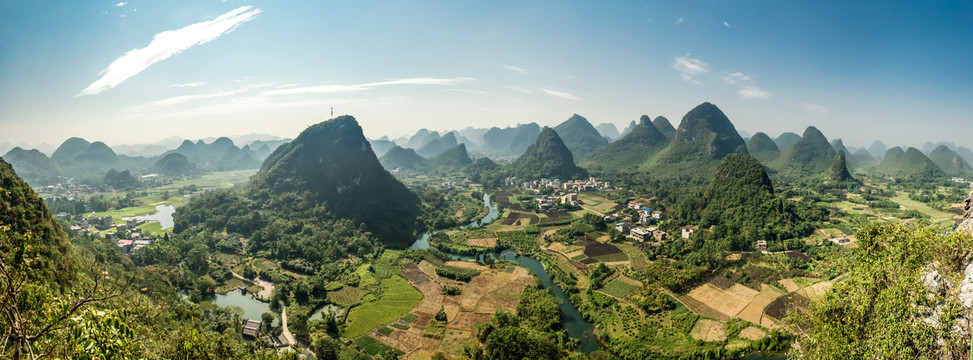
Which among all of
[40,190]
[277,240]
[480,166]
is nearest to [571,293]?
[277,240]

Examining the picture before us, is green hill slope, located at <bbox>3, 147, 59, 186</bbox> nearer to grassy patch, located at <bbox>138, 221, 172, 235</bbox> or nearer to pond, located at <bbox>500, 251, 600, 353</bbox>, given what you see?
grassy patch, located at <bbox>138, 221, 172, 235</bbox>

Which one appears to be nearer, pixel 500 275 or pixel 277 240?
pixel 500 275

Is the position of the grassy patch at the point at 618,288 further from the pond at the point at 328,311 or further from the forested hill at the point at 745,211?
the pond at the point at 328,311

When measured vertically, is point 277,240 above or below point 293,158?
below

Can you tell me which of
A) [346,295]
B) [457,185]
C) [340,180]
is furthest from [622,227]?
[457,185]

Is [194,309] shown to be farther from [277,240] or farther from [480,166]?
[480,166]

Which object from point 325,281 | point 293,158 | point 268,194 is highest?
point 293,158

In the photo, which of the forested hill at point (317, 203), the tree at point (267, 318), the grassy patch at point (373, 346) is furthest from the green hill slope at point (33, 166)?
the grassy patch at point (373, 346)
